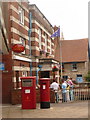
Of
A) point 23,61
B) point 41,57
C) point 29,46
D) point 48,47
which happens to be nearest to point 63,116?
point 23,61

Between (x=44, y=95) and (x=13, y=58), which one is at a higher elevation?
(x=13, y=58)

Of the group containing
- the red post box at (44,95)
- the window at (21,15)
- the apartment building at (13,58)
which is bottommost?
the red post box at (44,95)

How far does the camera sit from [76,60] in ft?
162

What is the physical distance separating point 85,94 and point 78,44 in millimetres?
33816

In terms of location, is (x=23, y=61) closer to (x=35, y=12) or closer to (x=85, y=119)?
(x=35, y=12)

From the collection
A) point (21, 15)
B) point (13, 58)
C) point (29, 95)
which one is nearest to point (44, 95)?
point (29, 95)

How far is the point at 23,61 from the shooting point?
873 inches

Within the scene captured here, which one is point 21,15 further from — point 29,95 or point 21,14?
point 29,95

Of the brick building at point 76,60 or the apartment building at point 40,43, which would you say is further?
the brick building at point 76,60

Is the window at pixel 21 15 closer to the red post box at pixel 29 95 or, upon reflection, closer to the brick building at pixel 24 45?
the brick building at pixel 24 45

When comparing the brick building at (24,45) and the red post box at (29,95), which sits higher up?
the brick building at (24,45)

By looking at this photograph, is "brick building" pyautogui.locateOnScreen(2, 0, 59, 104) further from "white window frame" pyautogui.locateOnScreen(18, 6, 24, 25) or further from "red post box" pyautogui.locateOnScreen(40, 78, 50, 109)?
"red post box" pyautogui.locateOnScreen(40, 78, 50, 109)

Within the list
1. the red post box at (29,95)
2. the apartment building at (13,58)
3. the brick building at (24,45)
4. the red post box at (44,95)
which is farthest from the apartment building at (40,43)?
the red post box at (29,95)

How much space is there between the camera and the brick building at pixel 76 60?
49.2 metres
